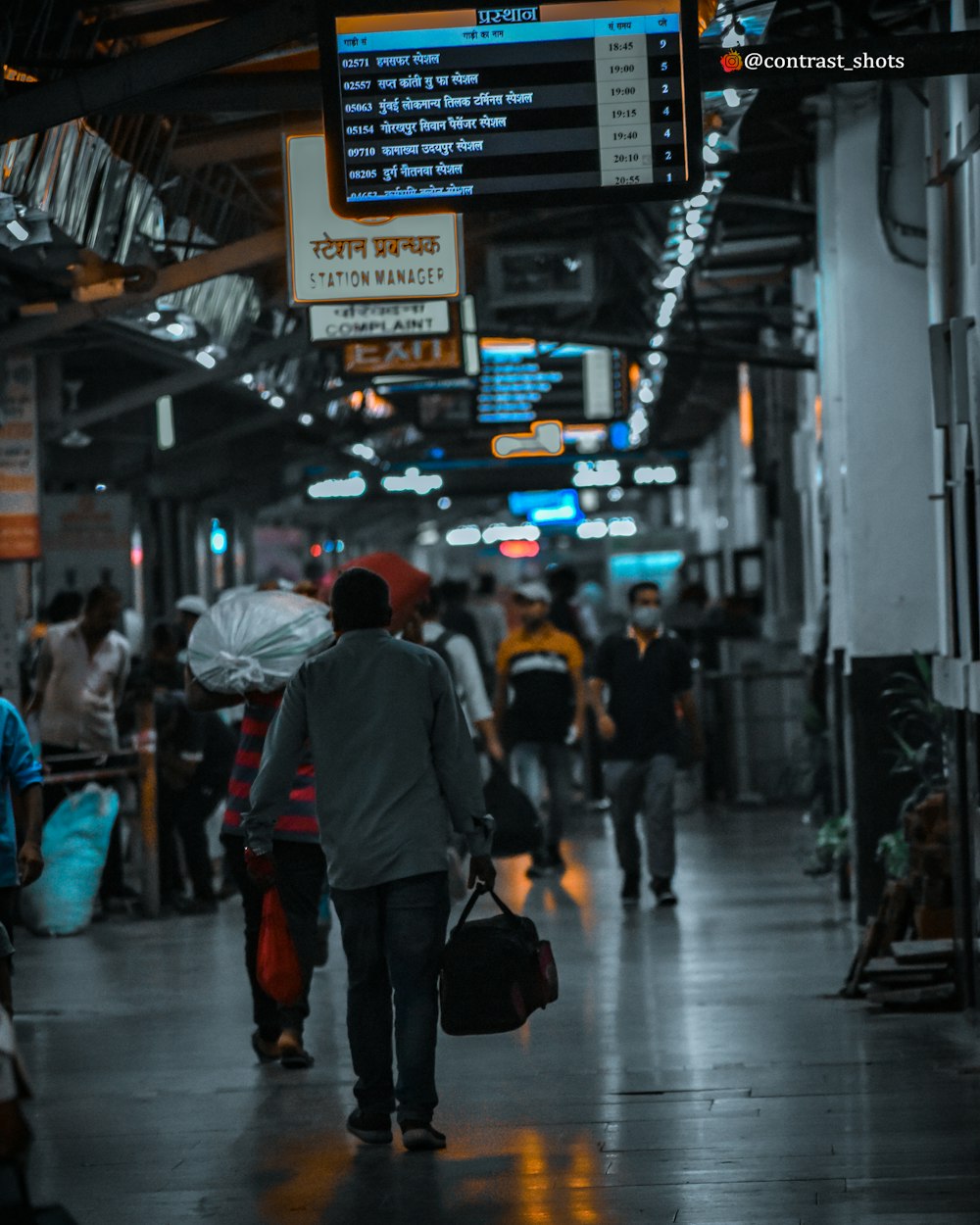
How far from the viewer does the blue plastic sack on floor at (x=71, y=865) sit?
41.2 feet

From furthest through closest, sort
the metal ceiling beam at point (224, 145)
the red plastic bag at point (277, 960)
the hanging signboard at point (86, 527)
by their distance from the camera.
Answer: the hanging signboard at point (86, 527), the metal ceiling beam at point (224, 145), the red plastic bag at point (277, 960)

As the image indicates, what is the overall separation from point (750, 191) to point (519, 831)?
6.49 m

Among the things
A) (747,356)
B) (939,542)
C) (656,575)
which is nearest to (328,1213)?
(939,542)

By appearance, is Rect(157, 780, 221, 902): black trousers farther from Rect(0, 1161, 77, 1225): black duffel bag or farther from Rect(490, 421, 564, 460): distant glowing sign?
Rect(490, 421, 564, 460): distant glowing sign

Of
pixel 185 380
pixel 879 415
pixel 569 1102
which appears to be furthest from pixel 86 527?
pixel 569 1102

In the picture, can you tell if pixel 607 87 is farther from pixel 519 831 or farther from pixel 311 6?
pixel 519 831

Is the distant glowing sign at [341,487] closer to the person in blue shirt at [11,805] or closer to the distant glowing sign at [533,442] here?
the distant glowing sign at [533,442]

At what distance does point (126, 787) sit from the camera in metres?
14.9

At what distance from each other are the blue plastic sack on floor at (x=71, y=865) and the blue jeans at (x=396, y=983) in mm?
5870

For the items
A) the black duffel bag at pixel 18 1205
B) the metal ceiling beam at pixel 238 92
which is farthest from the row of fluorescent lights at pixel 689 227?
the black duffel bag at pixel 18 1205

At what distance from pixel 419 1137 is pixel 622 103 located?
3.40 metres

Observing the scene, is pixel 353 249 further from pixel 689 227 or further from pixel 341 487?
pixel 341 487

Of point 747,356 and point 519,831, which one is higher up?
point 747,356

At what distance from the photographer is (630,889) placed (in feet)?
42.7
